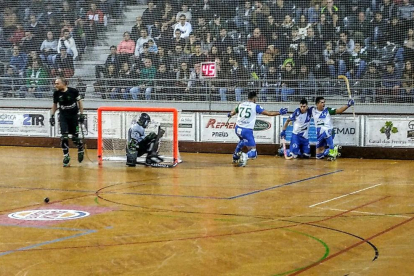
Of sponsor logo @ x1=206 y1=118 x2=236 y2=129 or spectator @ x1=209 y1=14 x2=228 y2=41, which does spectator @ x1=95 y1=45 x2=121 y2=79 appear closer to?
spectator @ x1=209 y1=14 x2=228 y2=41

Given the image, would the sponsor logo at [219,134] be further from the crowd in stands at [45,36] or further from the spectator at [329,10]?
the crowd in stands at [45,36]

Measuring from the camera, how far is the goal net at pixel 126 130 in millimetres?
17438

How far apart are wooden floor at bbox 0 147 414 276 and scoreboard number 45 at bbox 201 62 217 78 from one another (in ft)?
19.2

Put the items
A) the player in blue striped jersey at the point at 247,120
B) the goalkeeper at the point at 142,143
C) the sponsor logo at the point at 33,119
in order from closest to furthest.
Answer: the goalkeeper at the point at 142,143 < the player in blue striped jersey at the point at 247,120 < the sponsor logo at the point at 33,119

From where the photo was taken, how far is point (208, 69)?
854 inches

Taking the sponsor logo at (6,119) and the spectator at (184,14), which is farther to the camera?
the spectator at (184,14)

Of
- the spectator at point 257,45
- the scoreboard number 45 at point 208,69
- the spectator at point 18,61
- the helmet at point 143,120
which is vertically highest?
the spectator at point 257,45

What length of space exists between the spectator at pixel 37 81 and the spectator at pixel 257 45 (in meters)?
7.21

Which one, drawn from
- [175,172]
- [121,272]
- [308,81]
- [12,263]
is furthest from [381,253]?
[308,81]

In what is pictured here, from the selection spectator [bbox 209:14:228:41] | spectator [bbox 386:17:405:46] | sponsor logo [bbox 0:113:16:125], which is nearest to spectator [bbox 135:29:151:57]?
spectator [bbox 209:14:228:41]

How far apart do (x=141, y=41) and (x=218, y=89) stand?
3.98m

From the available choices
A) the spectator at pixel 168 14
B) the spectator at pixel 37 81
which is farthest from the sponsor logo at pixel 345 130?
the spectator at pixel 37 81

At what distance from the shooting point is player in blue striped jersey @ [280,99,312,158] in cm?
1967

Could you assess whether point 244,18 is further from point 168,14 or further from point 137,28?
point 137,28
